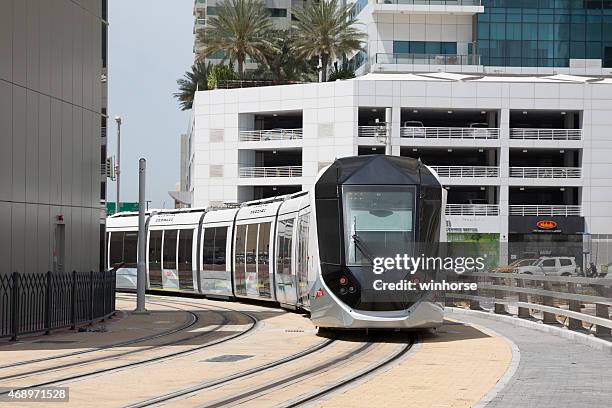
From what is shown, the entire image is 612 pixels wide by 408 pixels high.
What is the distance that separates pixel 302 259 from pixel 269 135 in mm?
56186

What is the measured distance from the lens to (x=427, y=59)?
85.6m

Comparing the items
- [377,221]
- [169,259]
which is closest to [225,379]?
[377,221]

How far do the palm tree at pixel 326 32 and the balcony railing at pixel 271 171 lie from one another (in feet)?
33.2

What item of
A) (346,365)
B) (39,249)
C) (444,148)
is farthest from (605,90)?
(346,365)

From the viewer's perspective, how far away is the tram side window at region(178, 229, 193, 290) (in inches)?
1496

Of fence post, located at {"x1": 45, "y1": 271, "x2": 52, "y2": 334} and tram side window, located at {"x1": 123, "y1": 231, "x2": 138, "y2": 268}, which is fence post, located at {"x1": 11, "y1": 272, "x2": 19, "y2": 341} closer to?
fence post, located at {"x1": 45, "y1": 271, "x2": 52, "y2": 334}

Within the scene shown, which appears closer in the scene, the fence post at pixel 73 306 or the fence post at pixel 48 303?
the fence post at pixel 48 303

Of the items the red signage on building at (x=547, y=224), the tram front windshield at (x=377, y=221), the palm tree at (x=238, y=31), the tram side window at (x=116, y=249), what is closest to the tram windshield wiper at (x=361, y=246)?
the tram front windshield at (x=377, y=221)

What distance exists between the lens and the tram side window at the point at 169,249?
3888cm

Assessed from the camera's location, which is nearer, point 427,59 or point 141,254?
point 141,254

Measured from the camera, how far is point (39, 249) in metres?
25.9

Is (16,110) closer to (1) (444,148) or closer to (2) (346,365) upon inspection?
(2) (346,365)

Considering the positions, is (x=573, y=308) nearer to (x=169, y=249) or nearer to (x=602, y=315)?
(x=602, y=315)

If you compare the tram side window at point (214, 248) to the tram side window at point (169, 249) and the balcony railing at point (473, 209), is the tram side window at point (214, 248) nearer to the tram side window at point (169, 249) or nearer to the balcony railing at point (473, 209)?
the tram side window at point (169, 249)
